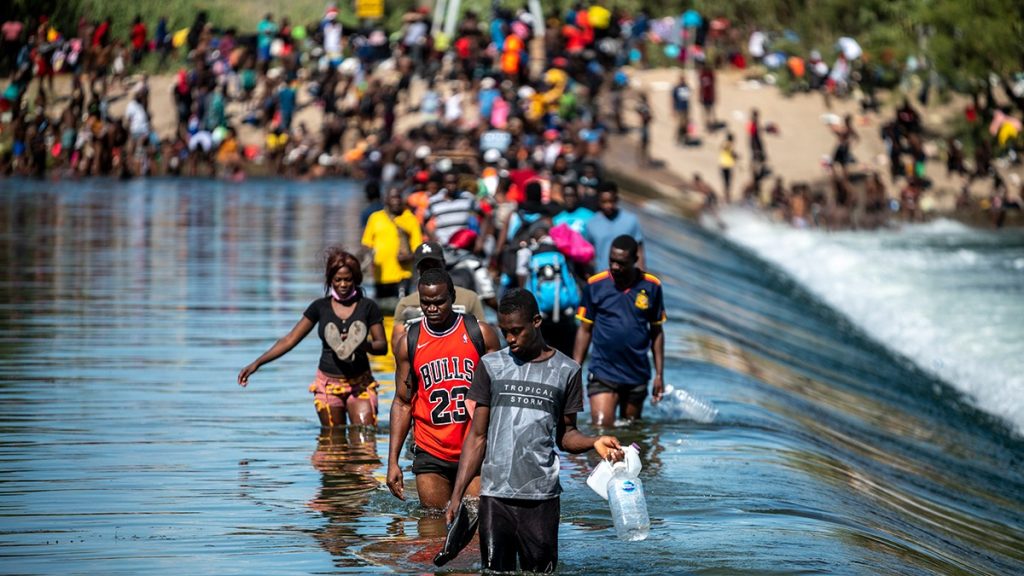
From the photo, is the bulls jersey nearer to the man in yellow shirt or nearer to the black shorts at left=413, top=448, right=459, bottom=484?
the black shorts at left=413, top=448, right=459, bottom=484

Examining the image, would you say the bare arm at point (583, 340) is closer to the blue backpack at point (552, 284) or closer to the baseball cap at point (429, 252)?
the blue backpack at point (552, 284)

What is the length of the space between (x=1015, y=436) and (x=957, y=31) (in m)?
33.2

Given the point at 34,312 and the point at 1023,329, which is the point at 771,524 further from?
the point at 1023,329

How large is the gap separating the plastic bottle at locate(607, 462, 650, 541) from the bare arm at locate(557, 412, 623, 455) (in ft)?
0.59

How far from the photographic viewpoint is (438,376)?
830 cm

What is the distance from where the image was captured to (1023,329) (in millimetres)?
28859

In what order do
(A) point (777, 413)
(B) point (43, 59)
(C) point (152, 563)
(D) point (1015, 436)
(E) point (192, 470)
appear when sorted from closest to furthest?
(C) point (152, 563) → (E) point (192, 470) → (A) point (777, 413) → (D) point (1015, 436) → (B) point (43, 59)

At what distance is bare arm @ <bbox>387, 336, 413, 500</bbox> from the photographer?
837cm

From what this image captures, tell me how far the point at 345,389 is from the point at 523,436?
4.04 meters

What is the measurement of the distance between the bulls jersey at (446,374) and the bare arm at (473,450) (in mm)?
709

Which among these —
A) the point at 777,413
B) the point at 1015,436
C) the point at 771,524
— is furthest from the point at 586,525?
the point at 1015,436

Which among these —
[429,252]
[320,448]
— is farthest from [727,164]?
[429,252]

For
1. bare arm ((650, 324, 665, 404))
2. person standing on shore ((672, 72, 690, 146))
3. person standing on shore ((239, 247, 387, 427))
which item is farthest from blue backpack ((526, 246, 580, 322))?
person standing on shore ((672, 72, 690, 146))

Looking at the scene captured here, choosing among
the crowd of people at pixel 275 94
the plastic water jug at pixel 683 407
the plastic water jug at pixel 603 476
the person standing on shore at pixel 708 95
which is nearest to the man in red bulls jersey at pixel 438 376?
the plastic water jug at pixel 603 476
